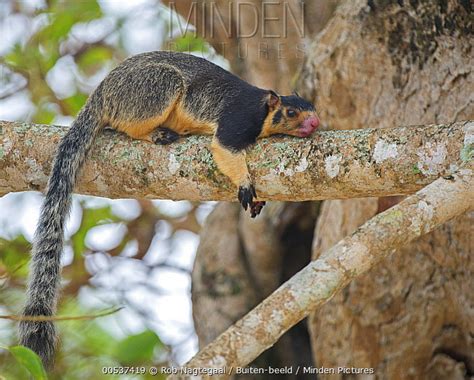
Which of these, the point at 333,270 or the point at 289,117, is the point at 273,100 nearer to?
the point at 289,117

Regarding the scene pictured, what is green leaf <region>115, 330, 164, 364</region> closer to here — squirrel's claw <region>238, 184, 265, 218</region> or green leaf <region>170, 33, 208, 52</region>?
squirrel's claw <region>238, 184, 265, 218</region>

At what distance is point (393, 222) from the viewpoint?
2742mm

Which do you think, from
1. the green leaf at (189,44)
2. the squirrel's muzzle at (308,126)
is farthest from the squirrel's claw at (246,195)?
the green leaf at (189,44)

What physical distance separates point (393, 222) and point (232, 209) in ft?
10.3

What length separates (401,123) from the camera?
175 inches

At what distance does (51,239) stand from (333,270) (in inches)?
56.6

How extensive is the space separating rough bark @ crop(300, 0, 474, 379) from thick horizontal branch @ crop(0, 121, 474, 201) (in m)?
1.23

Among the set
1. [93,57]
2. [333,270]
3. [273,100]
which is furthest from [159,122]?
[93,57]

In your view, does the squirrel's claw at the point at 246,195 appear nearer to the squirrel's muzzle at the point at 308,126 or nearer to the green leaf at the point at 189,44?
the squirrel's muzzle at the point at 308,126

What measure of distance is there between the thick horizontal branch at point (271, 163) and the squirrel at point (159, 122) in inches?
3.3

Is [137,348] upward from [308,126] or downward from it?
downward

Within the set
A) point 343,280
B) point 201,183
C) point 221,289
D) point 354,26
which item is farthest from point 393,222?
point 221,289

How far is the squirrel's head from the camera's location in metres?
3.75

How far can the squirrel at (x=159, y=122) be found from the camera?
3328 mm
